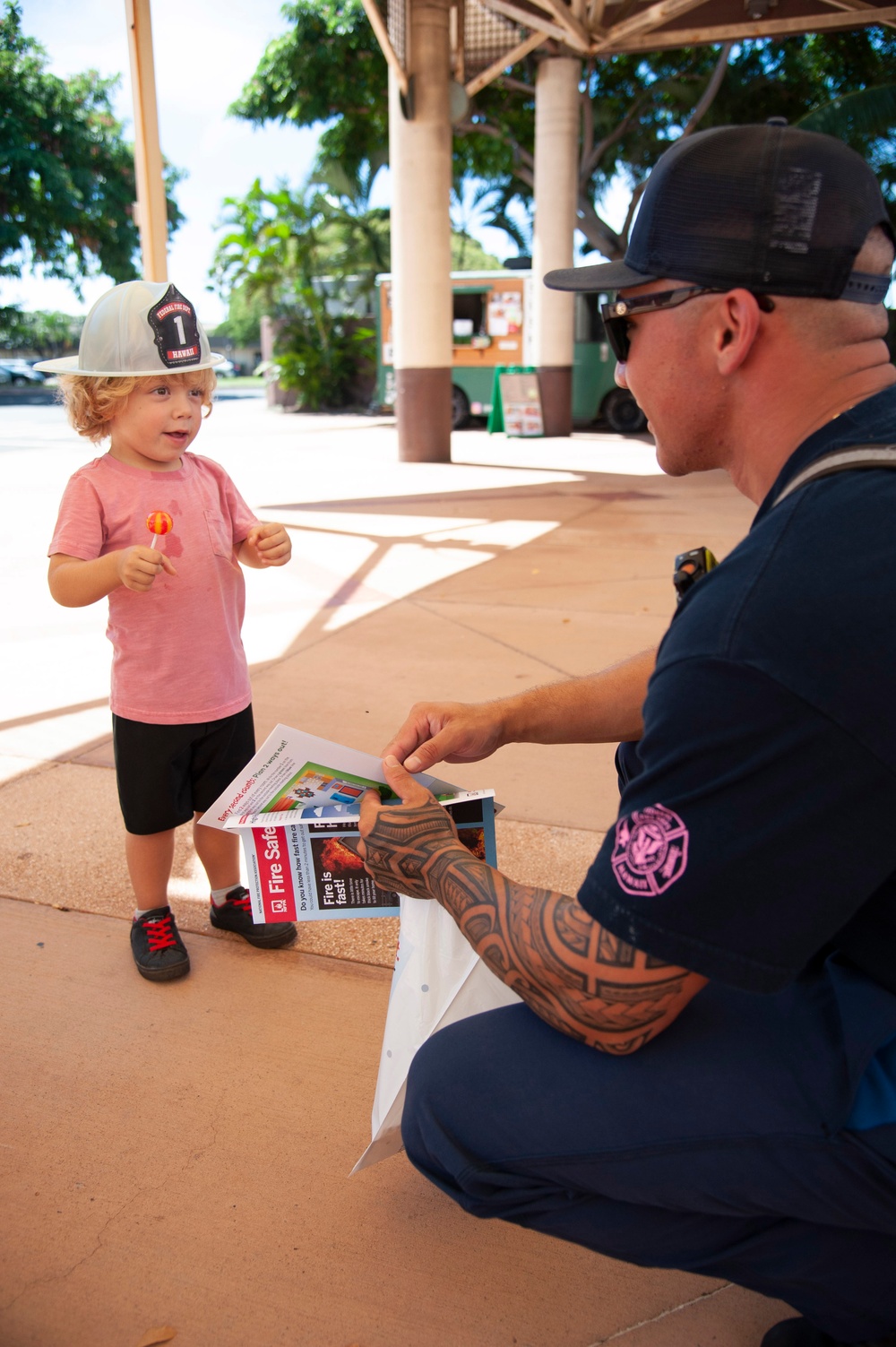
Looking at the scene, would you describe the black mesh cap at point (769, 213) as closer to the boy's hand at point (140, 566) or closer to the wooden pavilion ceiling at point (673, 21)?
the boy's hand at point (140, 566)

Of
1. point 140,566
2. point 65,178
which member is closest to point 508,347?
point 65,178

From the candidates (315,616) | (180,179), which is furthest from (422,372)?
(180,179)

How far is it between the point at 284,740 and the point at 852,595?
1.06m

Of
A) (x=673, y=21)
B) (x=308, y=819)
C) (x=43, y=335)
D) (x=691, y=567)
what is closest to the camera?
(x=691, y=567)

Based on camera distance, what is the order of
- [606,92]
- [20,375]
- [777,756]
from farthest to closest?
[20,375] → [606,92] → [777,756]

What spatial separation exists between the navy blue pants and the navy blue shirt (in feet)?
0.79

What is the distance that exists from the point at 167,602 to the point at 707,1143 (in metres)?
1.77

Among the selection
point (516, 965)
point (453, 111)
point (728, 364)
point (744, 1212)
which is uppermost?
point (453, 111)

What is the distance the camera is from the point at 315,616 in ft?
18.9

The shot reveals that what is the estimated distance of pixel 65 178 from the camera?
79.0ft

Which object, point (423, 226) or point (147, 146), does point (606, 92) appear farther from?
point (147, 146)

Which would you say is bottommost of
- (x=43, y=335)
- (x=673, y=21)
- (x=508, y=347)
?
(x=508, y=347)

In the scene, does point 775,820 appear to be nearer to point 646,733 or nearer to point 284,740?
point 646,733

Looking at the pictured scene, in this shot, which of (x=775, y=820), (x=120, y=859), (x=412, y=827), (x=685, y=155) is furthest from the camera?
(x=120, y=859)
